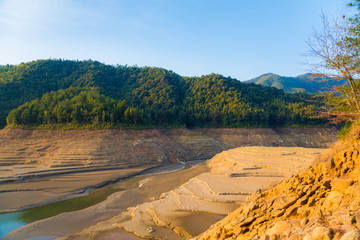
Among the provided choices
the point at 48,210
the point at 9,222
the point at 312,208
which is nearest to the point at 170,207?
the point at 48,210

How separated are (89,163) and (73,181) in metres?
5.97

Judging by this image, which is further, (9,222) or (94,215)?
(94,215)

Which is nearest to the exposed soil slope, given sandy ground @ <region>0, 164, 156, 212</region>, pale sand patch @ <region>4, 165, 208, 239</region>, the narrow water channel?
sandy ground @ <region>0, 164, 156, 212</region>

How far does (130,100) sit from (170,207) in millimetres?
59057

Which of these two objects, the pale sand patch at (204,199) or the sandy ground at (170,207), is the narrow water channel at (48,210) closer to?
the sandy ground at (170,207)

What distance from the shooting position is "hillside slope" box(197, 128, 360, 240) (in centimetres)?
414

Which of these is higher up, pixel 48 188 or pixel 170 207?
pixel 170 207

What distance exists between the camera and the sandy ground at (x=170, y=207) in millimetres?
12730

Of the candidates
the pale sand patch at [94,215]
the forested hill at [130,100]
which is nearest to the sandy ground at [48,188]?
the pale sand patch at [94,215]

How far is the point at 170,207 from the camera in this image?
15.6 meters

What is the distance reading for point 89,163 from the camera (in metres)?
31.6

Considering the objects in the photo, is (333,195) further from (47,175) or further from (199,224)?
(47,175)

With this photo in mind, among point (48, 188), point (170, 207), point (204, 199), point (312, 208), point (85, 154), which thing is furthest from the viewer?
point (85, 154)

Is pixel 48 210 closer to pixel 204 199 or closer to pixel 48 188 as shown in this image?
pixel 48 188
